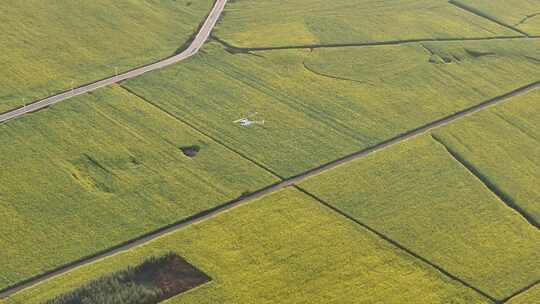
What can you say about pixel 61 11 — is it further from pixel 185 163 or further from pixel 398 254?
pixel 398 254

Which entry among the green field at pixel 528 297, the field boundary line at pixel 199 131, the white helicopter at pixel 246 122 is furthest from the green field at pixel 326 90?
the green field at pixel 528 297

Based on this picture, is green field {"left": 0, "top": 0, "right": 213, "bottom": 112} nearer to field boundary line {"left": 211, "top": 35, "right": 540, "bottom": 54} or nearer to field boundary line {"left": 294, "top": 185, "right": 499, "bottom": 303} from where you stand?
field boundary line {"left": 211, "top": 35, "right": 540, "bottom": 54}

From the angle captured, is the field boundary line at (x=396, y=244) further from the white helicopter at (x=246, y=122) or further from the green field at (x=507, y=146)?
the green field at (x=507, y=146)

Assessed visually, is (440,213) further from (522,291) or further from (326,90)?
(326,90)

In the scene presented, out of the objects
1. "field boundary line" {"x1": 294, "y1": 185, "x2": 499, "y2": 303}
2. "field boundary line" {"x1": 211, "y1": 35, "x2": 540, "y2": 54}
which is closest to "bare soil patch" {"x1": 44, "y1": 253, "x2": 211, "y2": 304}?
"field boundary line" {"x1": 294, "y1": 185, "x2": 499, "y2": 303}

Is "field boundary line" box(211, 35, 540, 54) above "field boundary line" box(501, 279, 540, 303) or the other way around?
above

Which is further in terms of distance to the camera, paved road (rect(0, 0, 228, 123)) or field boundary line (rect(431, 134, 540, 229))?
paved road (rect(0, 0, 228, 123))

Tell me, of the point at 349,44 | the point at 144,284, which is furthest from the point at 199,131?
the point at 349,44
